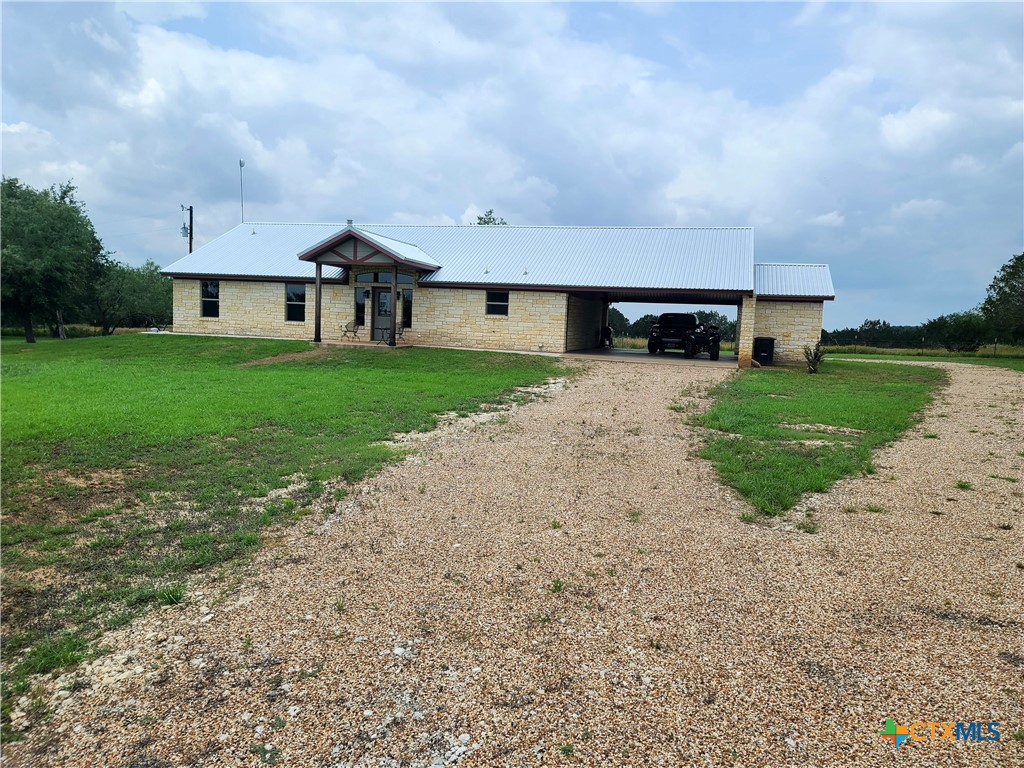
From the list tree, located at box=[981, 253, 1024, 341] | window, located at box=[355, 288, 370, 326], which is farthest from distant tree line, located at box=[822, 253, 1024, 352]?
window, located at box=[355, 288, 370, 326]

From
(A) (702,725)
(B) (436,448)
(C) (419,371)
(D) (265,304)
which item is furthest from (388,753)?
(D) (265,304)

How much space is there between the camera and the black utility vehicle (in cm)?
2547

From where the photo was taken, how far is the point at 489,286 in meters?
24.5

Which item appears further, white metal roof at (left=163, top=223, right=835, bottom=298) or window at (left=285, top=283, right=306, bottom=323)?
window at (left=285, top=283, right=306, bottom=323)

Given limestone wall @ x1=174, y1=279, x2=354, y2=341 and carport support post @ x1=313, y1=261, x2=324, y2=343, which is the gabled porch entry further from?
limestone wall @ x1=174, y1=279, x2=354, y2=341

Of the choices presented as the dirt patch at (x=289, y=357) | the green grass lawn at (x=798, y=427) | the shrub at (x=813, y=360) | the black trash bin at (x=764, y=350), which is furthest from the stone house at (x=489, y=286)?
the green grass lawn at (x=798, y=427)

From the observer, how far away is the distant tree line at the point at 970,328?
35188 millimetres

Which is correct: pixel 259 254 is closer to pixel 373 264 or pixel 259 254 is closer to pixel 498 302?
pixel 373 264

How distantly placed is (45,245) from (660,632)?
111 ft

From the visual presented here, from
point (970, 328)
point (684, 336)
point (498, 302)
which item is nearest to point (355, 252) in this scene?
point (498, 302)

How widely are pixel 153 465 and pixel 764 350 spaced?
69.6 ft

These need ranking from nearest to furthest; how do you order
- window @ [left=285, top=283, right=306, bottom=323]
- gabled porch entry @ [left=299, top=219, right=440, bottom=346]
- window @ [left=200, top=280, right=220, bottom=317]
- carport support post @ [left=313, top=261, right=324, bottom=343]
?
1. gabled porch entry @ [left=299, top=219, right=440, bottom=346]
2. carport support post @ [left=313, top=261, right=324, bottom=343]
3. window @ [left=285, top=283, right=306, bottom=323]
4. window @ [left=200, top=280, right=220, bottom=317]

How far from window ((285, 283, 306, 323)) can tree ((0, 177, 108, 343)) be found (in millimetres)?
11178

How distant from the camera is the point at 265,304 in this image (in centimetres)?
2672
